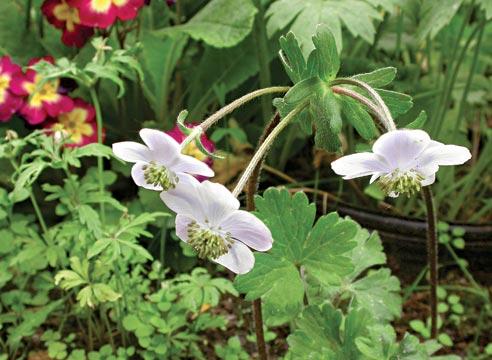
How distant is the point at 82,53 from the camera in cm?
182

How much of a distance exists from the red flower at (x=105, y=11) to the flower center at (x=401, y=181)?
0.92 metres

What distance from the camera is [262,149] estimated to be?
2.83 feet

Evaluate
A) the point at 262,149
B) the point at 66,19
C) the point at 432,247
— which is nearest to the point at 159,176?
the point at 262,149

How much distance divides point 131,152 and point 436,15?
899mm

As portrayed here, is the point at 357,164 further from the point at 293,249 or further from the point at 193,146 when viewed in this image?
the point at 193,146

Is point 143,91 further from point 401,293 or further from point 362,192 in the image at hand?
point 401,293

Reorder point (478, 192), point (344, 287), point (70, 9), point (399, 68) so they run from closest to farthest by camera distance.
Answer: point (344, 287) → point (70, 9) → point (399, 68) → point (478, 192)

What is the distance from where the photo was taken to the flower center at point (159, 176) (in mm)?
805

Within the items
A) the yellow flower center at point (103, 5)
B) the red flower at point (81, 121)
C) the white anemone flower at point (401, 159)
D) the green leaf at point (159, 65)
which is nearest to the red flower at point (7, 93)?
the red flower at point (81, 121)

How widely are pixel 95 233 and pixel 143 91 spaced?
0.71 meters

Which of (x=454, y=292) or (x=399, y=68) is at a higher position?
(x=399, y=68)

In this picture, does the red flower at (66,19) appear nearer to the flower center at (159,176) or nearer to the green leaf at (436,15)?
the green leaf at (436,15)

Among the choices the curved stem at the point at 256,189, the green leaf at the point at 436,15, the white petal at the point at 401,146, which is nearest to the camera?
the white petal at the point at 401,146

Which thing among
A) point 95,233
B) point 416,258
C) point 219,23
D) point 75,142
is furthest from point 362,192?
point 95,233
